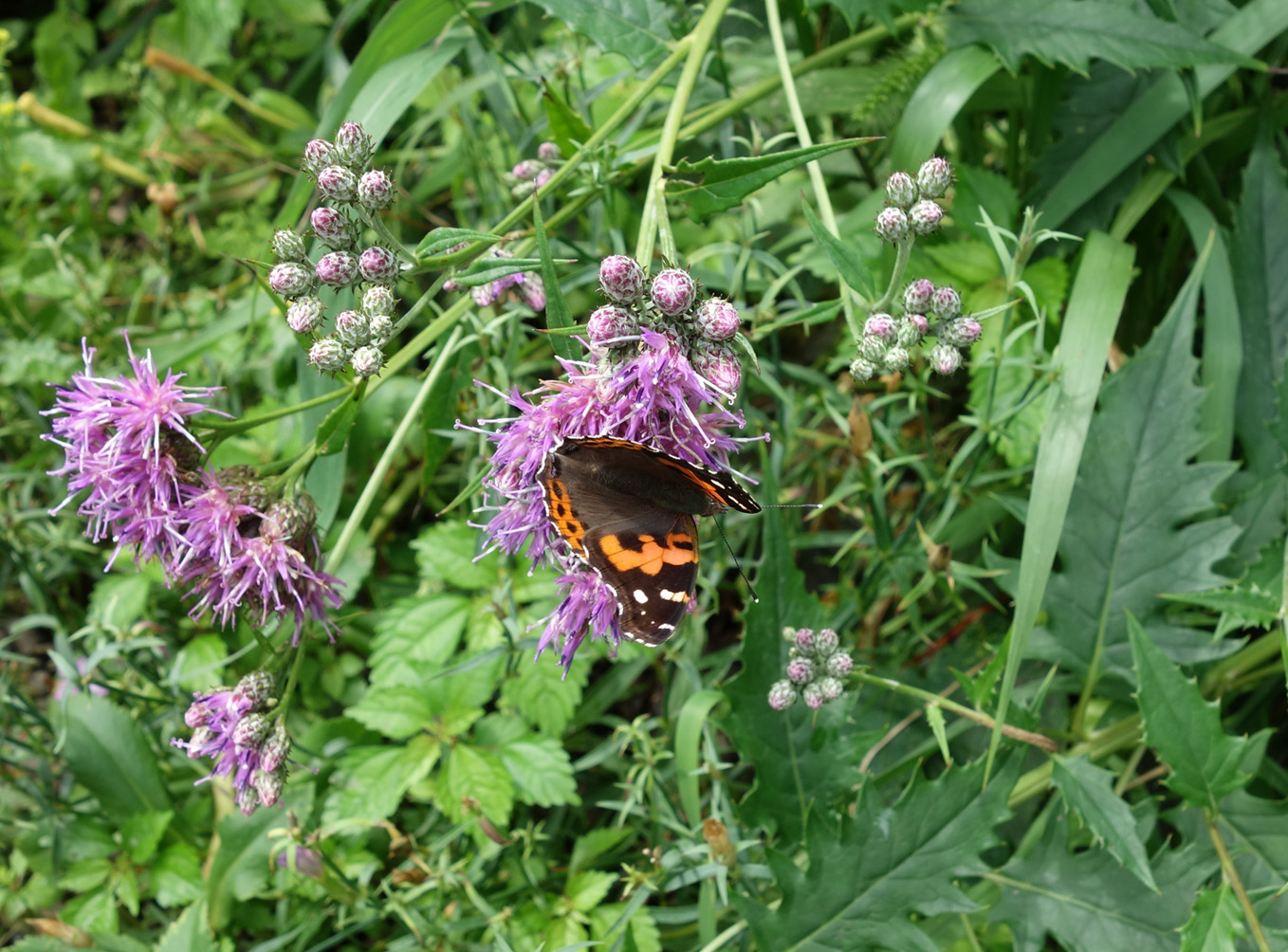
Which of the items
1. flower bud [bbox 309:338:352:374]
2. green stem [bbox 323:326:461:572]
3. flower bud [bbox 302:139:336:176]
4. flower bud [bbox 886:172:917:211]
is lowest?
green stem [bbox 323:326:461:572]

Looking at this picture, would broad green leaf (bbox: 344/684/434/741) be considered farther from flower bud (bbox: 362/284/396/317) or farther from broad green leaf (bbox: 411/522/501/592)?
flower bud (bbox: 362/284/396/317)

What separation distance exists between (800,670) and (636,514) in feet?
2.19

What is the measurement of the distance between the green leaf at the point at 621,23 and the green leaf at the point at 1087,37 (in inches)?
41.4

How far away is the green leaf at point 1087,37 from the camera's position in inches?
101

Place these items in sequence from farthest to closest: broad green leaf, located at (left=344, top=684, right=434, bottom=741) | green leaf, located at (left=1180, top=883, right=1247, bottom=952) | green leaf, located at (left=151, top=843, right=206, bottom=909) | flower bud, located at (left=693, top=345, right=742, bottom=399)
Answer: green leaf, located at (left=151, top=843, right=206, bottom=909)
broad green leaf, located at (left=344, top=684, right=434, bottom=741)
green leaf, located at (left=1180, top=883, right=1247, bottom=952)
flower bud, located at (left=693, top=345, right=742, bottom=399)

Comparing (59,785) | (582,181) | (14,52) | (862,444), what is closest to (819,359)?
(862,444)

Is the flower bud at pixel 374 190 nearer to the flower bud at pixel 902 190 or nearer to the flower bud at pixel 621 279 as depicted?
the flower bud at pixel 621 279

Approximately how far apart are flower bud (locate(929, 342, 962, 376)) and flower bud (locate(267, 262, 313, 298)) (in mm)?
1466

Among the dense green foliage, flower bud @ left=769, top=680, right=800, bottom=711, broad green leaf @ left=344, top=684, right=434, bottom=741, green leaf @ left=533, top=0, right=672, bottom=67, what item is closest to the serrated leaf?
the dense green foliage

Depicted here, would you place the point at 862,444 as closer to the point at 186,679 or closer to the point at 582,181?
the point at 582,181

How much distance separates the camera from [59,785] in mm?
3322

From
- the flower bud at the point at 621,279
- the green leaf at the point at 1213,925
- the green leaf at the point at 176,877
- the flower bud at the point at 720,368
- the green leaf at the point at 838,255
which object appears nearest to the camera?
the flower bud at the point at 621,279

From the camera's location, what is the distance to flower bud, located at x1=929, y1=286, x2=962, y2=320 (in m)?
2.02

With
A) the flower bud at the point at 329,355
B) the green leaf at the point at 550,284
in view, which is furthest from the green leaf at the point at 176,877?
the green leaf at the point at 550,284
